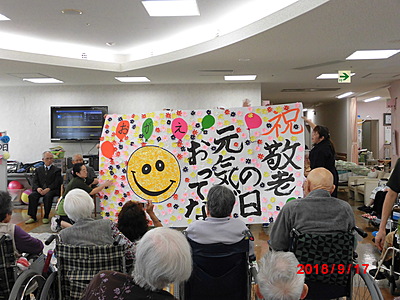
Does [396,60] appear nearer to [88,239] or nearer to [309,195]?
[309,195]

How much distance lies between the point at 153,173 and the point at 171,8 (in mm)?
2149

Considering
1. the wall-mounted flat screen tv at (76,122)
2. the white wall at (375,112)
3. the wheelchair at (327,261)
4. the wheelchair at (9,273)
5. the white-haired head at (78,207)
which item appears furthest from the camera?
the white wall at (375,112)

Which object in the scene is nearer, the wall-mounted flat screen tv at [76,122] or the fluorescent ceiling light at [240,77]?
the fluorescent ceiling light at [240,77]

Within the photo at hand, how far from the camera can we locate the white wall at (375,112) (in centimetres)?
1455

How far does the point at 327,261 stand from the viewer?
2.08m

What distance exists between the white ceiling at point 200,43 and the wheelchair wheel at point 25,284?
3.10 m

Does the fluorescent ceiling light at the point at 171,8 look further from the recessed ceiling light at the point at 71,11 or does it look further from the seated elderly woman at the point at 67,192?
the seated elderly woman at the point at 67,192

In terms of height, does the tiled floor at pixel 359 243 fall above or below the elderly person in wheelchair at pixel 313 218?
below

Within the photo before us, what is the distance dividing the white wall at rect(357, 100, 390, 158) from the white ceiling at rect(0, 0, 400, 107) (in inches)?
261

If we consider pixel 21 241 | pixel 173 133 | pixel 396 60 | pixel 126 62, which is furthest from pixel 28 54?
pixel 396 60

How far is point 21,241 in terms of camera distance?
248cm

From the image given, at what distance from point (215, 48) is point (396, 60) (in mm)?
3173

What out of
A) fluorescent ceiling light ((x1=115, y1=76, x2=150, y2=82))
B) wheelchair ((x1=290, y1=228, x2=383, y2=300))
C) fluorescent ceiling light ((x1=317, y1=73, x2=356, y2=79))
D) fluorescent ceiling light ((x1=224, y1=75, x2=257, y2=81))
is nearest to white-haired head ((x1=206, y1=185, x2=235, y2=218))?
wheelchair ((x1=290, y1=228, x2=383, y2=300))

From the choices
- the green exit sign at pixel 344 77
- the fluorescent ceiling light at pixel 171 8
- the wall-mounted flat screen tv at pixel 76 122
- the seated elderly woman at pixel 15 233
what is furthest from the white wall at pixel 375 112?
the seated elderly woman at pixel 15 233
